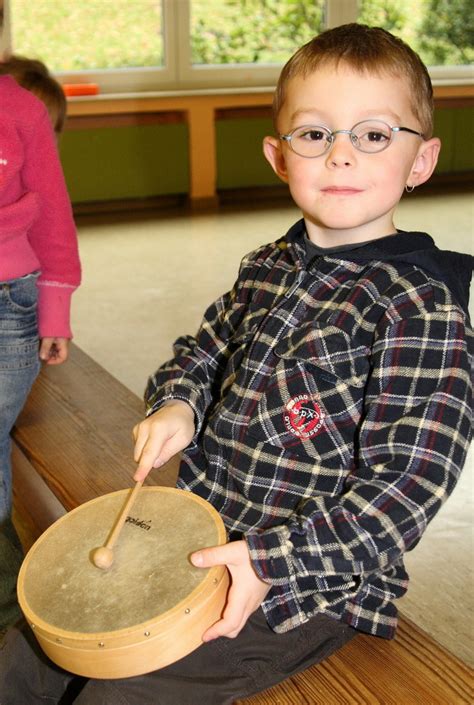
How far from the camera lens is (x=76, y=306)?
4.68m

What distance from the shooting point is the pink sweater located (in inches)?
73.7

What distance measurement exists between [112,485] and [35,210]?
604 millimetres

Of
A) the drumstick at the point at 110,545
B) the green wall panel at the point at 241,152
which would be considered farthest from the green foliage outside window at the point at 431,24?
the drumstick at the point at 110,545

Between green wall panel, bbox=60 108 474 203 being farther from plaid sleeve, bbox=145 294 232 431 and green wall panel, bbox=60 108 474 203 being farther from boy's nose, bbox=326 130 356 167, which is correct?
boy's nose, bbox=326 130 356 167

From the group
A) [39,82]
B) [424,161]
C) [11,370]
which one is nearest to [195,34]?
[39,82]

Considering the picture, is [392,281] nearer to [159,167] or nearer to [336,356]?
[336,356]

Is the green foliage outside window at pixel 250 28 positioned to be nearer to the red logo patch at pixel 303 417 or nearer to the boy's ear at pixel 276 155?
the boy's ear at pixel 276 155

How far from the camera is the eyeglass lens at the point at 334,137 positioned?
1.24 metres

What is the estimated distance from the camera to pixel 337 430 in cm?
123

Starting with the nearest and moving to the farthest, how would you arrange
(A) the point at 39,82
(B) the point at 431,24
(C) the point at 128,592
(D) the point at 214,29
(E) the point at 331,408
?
(C) the point at 128,592, (E) the point at 331,408, (A) the point at 39,82, (D) the point at 214,29, (B) the point at 431,24

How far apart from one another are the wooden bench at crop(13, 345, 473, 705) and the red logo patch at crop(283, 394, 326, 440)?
0.32m

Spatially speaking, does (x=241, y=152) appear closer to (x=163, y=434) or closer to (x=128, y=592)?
(x=163, y=434)

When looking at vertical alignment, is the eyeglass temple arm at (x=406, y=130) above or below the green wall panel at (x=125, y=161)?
above

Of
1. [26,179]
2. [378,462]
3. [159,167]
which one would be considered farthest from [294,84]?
[159,167]
